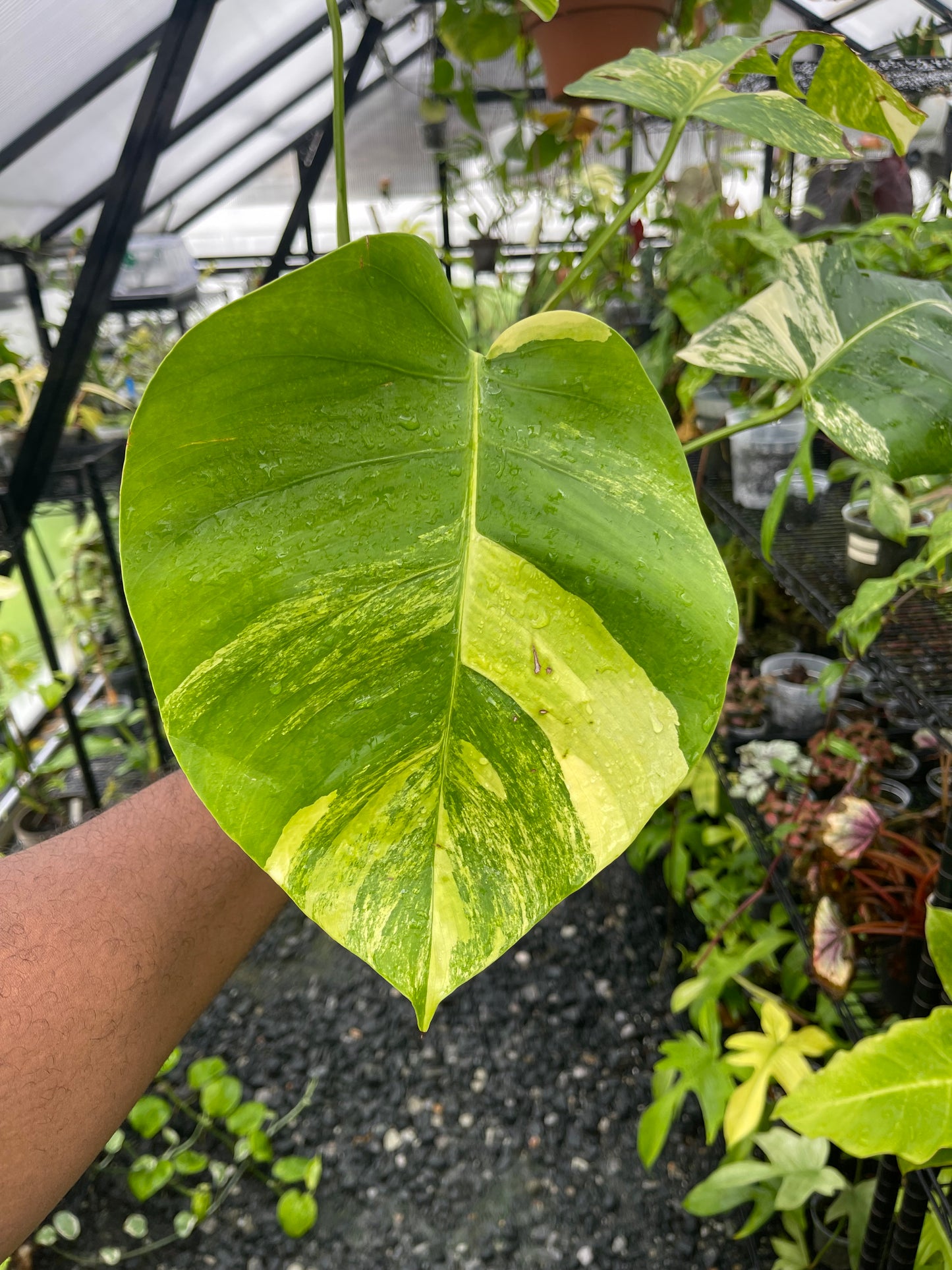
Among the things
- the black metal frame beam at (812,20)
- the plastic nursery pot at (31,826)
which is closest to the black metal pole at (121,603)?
the plastic nursery pot at (31,826)

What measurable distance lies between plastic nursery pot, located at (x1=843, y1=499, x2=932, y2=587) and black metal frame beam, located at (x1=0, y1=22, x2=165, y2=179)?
1.52m

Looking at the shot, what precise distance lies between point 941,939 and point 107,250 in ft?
4.01

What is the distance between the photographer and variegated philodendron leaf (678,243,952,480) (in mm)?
543

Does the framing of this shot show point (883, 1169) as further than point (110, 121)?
No

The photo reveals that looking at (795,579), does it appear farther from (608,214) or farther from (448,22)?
(608,214)

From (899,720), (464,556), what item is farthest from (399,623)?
(899,720)

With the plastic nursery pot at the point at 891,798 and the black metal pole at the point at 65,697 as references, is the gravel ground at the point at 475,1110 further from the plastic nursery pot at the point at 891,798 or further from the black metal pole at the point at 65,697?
the plastic nursery pot at the point at 891,798

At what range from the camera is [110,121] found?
73.0 inches

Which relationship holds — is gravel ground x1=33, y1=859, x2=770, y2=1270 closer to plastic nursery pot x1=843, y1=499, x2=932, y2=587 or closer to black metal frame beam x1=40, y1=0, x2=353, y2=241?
plastic nursery pot x1=843, y1=499, x2=932, y2=587

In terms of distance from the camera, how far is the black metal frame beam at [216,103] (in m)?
2.10

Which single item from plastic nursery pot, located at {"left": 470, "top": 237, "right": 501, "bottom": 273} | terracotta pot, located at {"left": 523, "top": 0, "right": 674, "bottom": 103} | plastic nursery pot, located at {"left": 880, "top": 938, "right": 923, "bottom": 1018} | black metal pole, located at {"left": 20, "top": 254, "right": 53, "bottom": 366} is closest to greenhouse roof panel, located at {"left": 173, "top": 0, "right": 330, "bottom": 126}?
black metal pole, located at {"left": 20, "top": 254, "right": 53, "bottom": 366}

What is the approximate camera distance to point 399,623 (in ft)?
1.02

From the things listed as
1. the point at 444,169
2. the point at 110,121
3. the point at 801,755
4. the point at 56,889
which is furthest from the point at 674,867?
the point at 444,169

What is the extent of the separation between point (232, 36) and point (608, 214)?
96 cm
